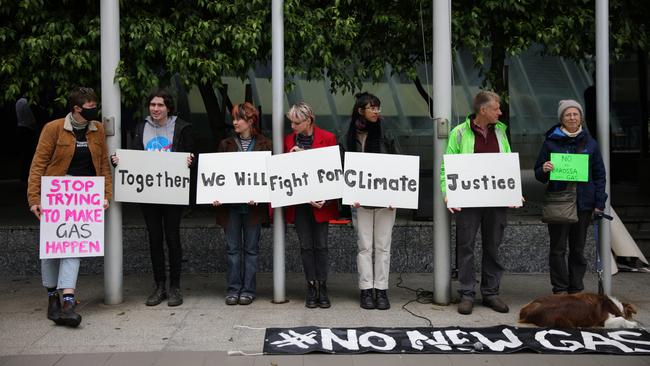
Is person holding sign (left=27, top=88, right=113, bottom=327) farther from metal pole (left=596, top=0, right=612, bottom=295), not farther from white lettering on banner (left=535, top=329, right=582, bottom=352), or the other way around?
metal pole (left=596, top=0, right=612, bottom=295)

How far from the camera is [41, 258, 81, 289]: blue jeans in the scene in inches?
241

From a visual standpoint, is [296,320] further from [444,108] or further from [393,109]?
[393,109]

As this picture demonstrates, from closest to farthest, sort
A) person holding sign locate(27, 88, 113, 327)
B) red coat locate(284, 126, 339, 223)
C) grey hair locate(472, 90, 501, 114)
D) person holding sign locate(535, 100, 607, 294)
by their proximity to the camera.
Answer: person holding sign locate(27, 88, 113, 327)
grey hair locate(472, 90, 501, 114)
person holding sign locate(535, 100, 607, 294)
red coat locate(284, 126, 339, 223)

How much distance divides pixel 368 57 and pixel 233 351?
13.3ft

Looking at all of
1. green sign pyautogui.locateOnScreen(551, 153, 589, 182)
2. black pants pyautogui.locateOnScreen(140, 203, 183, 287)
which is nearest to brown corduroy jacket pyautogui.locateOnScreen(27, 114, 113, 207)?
black pants pyautogui.locateOnScreen(140, 203, 183, 287)

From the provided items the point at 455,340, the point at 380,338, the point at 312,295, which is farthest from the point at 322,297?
the point at 455,340

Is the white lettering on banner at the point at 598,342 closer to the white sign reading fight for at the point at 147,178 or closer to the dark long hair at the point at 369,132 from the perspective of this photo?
the dark long hair at the point at 369,132

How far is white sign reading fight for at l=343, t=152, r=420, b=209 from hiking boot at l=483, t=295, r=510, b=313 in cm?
114

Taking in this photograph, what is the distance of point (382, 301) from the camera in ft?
21.6

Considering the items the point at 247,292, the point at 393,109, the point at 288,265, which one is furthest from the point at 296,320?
the point at 393,109

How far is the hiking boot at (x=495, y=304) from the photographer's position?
21.2 ft

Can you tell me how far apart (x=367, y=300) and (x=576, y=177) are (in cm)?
222

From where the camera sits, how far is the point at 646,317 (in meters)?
6.33

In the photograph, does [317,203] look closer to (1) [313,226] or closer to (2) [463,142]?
(1) [313,226]
